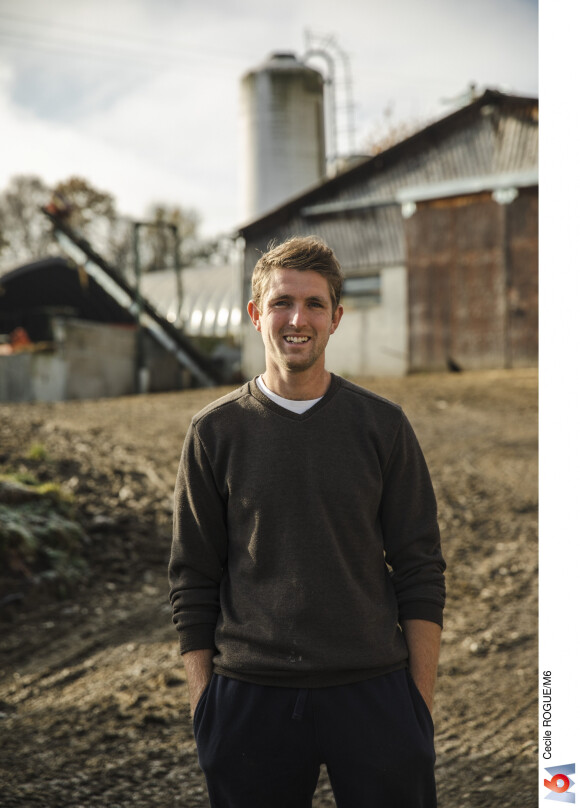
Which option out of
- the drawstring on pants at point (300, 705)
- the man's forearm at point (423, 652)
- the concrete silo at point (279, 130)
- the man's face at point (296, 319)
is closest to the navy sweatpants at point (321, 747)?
the drawstring on pants at point (300, 705)

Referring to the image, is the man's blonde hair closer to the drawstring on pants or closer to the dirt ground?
the drawstring on pants

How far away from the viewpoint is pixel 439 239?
16438 millimetres

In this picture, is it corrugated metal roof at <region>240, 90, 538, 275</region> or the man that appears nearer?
the man

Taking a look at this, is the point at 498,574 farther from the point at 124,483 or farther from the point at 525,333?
the point at 525,333

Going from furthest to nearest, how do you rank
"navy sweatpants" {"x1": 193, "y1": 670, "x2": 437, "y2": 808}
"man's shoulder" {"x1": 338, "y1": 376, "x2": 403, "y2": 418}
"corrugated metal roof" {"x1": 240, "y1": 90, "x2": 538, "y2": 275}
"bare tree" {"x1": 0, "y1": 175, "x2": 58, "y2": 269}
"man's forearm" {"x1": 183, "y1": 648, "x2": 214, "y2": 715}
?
1. "bare tree" {"x1": 0, "y1": 175, "x2": 58, "y2": 269}
2. "corrugated metal roof" {"x1": 240, "y1": 90, "x2": 538, "y2": 275}
3. "man's shoulder" {"x1": 338, "y1": 376, "x2": 403, "y2": 418}
4. "man's forearm" {"x1": 183, "y1": 648, "x2": 214, "y2": 715}
5. "navy sweatpants" {"x1": 193, "y1": 670, "x2": 437, "y2": 808}

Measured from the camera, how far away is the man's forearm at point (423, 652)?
2.05 metres

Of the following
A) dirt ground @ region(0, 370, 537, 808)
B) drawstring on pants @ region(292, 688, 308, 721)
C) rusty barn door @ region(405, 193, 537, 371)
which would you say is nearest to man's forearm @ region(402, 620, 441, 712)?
drawstring on pants @ region(292, 688, 308, 721)

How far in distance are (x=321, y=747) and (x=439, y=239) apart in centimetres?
1548

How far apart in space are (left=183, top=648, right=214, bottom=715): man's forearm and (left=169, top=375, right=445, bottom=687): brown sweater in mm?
29

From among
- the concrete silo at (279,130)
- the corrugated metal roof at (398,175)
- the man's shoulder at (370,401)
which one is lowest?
the man's shoulder at (370,401)

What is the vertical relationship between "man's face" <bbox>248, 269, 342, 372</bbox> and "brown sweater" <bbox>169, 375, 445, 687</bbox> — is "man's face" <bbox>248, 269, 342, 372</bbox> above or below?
above

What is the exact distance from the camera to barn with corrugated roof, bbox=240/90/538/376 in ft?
51.2

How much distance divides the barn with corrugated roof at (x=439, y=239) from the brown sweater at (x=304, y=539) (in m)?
13.9
